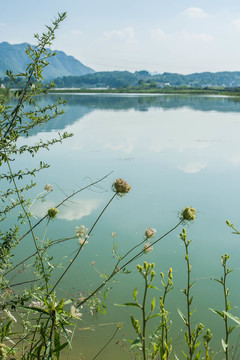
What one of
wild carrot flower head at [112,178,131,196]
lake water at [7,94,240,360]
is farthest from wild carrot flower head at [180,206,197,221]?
lake water at [7,94,240,360]

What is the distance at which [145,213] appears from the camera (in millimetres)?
5426

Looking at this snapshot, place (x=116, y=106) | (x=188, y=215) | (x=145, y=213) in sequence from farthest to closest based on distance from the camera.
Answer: (x=116, y=106) < (x=145, y=213) < (x=188, y=215)

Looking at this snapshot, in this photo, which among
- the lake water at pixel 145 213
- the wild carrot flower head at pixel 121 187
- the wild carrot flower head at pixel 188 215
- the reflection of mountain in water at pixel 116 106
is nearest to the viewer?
the wild carrot flower head at pixel 188 215

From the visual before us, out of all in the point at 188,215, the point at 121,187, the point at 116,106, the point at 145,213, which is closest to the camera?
the point at 188,215

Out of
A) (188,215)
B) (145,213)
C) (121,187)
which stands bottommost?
(145,213)

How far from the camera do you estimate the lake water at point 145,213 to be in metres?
3.09

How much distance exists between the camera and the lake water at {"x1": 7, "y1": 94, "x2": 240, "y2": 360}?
3088mm

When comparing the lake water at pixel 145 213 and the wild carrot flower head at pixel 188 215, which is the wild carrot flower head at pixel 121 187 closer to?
the wild carrot flower head at pixel 188 215

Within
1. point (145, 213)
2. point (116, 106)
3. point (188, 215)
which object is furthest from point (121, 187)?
point (116, 106)

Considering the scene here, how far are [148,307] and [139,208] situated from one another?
257 cm

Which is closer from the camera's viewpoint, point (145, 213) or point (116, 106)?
point (145, 213)

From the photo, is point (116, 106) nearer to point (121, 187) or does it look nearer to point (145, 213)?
point (145, 213)

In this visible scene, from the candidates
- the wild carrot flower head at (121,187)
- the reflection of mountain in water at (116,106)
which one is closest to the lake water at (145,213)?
the wild carrot flower head at (121,187)

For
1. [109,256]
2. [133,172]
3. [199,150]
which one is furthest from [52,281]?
[199,150]
